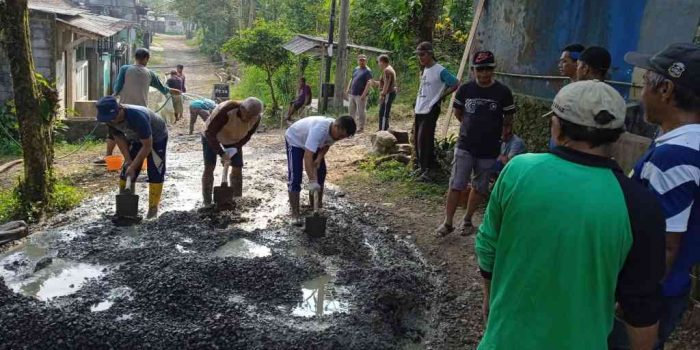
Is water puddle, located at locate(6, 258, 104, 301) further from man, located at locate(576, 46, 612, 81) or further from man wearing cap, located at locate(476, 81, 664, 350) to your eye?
man, located at locate(576, 46, 612, 81)

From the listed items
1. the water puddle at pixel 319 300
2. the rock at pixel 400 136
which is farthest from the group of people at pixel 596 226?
the rock at pixel 400 136

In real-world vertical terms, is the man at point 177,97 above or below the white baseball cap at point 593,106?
below

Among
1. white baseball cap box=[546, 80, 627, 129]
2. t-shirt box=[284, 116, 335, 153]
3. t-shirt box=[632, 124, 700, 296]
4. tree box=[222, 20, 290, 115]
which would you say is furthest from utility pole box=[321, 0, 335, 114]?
white baseball cap box=[546, 80, 627, 129]

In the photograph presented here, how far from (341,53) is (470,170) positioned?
10.6 metres

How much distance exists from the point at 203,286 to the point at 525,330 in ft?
10.5

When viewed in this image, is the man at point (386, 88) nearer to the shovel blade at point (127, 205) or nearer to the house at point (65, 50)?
the house at point (65, 50)

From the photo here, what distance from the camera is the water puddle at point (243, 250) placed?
5.72 m

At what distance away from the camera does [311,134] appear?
616 cm

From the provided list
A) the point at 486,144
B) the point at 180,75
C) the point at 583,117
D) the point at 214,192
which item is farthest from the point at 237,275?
the point at 180,75

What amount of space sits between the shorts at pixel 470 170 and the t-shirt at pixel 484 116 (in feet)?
0.19

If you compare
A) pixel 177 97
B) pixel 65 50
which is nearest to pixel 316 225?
pixel 65 50

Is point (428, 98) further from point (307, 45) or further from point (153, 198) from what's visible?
point (307, 45)

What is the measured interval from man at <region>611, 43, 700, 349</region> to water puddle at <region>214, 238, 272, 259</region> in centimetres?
388

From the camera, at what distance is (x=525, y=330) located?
6.39 feet
